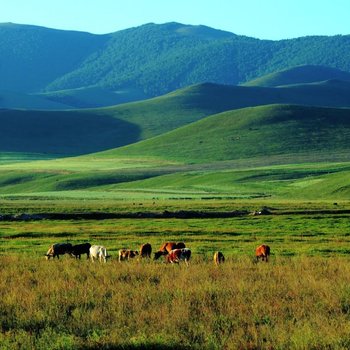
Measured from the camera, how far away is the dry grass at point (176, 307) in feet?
47.8

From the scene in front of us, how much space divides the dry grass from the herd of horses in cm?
359

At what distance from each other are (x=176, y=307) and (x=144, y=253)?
14.9 metres

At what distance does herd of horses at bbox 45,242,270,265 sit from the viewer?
2861 centimetres

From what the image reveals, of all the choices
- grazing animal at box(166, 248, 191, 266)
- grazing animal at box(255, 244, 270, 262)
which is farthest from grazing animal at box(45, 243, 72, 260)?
grazing animal at box(255, 244, 270, 262)

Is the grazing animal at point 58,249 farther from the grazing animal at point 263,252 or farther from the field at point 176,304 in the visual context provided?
the grazing animal at point 263,252

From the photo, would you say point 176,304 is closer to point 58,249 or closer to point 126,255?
point 126,255

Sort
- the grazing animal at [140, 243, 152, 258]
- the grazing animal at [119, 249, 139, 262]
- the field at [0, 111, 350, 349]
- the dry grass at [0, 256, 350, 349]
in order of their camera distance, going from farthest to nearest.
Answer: the grazing animal at [140, 243, 152, 258] < the grazing animal at [119, 249, 139, 262] < the field at [0, 111, 350, 349] < the dry grass at [0, 256, 350, 349]

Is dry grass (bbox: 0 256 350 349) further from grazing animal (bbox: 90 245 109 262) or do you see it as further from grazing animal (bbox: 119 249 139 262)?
grazing animal (bbox: 119 249 139 262)

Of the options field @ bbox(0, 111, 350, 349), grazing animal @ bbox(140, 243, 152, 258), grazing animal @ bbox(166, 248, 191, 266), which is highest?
field @ bbox(0, 111, 350, 349)

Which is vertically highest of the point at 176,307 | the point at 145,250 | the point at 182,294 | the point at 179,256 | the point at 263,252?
the point at 176,307

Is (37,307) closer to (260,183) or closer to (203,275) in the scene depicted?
(203,275)

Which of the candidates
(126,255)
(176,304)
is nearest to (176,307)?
(176,304)

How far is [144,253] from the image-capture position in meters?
32.2

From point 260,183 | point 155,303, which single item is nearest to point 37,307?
point 155,303
